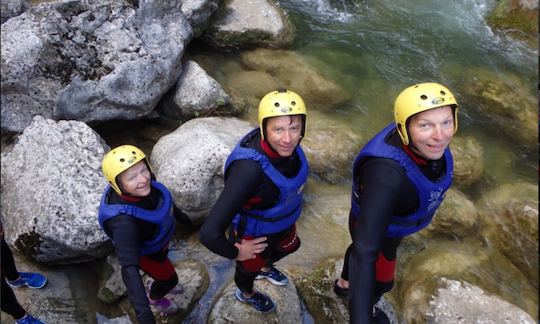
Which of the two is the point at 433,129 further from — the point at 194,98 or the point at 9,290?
the point at 194,98

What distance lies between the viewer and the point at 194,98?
729 centimetres

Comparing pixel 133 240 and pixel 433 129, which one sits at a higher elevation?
pixel 433 129

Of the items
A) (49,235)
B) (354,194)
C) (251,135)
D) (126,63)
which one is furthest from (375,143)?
(126,63)

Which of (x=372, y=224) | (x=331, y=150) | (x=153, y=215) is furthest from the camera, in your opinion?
(x=331, y=150)

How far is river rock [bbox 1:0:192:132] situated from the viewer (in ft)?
19.6

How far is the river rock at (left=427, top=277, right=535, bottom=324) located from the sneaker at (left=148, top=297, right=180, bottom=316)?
10.2ft

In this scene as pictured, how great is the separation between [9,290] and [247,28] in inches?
274

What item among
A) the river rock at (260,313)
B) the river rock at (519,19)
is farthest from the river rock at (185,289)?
the river rock at (519,19)

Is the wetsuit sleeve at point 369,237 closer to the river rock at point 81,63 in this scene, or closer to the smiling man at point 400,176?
the smiling man at point 400,176

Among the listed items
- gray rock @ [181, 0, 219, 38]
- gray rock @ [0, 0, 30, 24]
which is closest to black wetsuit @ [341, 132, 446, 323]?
gray rock @ [0, 0, 30, 24]

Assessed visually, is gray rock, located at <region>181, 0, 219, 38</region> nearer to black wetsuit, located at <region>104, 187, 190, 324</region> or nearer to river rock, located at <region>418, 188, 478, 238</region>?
black wetsuit, located at <region>104, 187, 190, 324</region>

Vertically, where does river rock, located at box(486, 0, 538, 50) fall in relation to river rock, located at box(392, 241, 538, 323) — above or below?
above

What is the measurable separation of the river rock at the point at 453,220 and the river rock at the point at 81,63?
490 centimetres

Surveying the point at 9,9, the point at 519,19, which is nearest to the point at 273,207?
the point at 9,9
